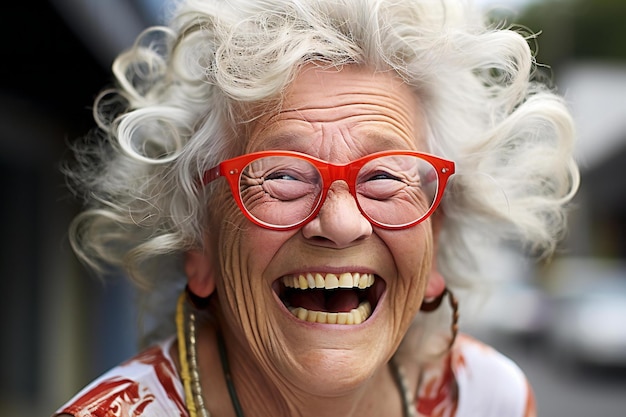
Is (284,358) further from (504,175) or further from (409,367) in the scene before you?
(504,175)

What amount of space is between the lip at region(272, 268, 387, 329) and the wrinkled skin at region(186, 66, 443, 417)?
0.04 feet

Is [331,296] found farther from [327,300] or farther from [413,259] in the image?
[413,259]

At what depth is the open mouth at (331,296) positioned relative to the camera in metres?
1.66

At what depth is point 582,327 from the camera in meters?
9.91

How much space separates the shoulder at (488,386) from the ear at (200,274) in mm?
823

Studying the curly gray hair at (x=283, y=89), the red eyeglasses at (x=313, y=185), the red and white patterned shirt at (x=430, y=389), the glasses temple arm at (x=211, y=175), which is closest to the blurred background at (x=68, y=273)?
the curly gray hair at (x=283, y=89)

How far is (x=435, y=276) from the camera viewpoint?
2.03 metres

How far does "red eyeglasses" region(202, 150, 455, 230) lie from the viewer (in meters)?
1.62

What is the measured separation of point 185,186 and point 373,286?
21.5 inches

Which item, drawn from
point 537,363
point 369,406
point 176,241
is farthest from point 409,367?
point 537,363

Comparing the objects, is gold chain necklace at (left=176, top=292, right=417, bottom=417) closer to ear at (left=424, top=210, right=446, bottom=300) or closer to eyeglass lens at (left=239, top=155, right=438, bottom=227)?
eyeglass lens at (left=239, top=155, right=438, bottom=227)

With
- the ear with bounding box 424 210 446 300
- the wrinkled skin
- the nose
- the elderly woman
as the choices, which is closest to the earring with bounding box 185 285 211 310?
the elderly woman

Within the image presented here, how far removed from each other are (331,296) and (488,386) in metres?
0.69

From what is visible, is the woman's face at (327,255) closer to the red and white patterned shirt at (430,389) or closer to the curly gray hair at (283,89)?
the curly gray hair at (283,89)
